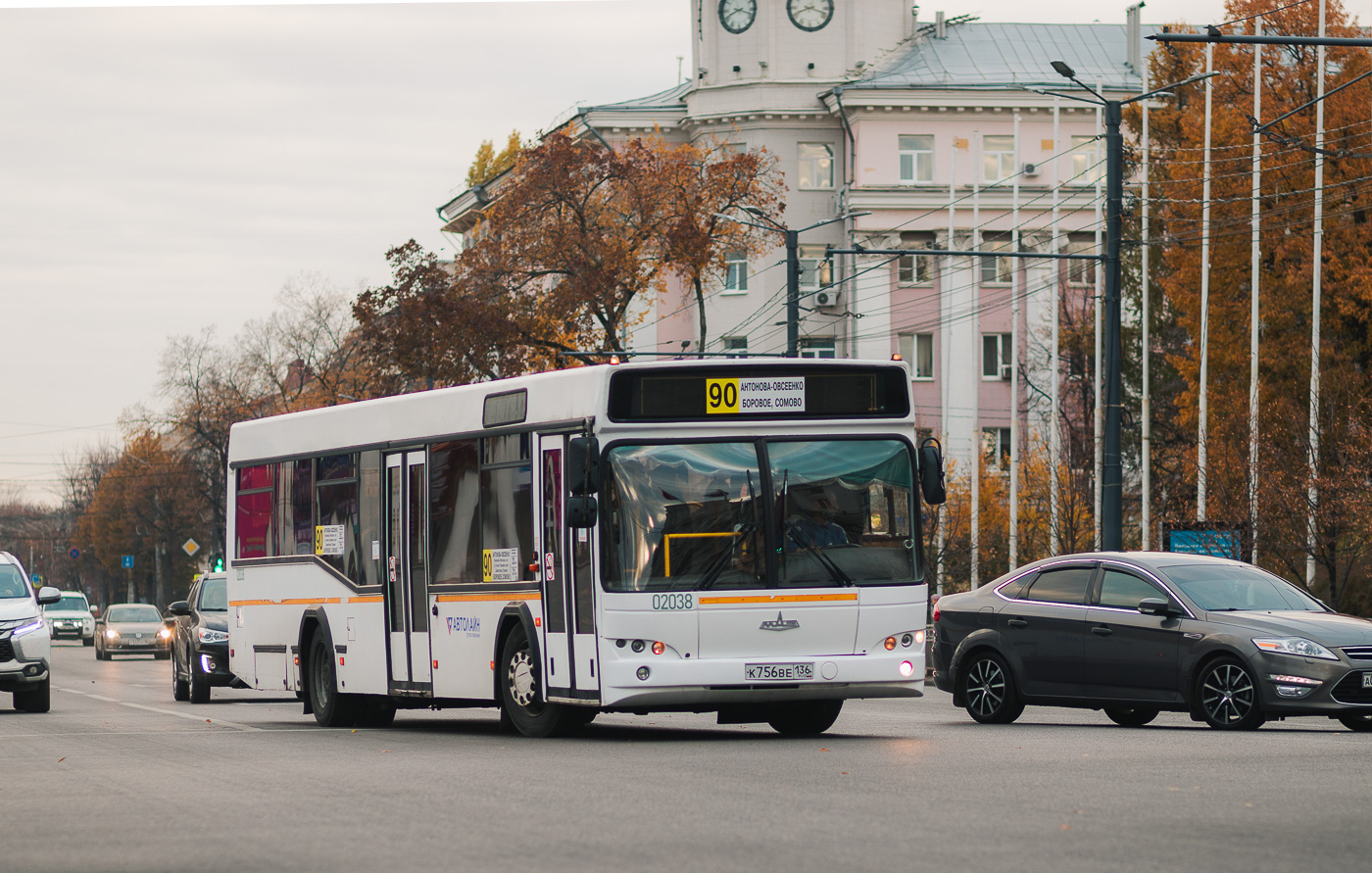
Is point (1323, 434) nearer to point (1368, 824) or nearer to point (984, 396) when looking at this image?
point (1368, 824)

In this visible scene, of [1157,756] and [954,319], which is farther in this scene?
[954,319]

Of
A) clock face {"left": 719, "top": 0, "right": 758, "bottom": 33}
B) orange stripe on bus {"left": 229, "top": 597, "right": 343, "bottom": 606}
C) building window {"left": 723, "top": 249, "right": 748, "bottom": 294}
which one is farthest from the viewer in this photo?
building window {"left": 723, "top": 249, "right": 748, "bottom": 294}

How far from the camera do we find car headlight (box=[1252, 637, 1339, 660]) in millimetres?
16281

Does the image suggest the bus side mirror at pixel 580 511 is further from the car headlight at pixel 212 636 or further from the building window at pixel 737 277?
the building window at pixel 737 277

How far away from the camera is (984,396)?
73.5 metres

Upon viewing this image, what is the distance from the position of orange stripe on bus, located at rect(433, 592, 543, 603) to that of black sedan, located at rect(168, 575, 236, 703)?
34.1 ft

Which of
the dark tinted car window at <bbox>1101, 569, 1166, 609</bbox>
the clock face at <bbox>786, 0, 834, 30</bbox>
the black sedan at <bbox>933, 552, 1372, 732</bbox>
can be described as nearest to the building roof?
the clock face at <bbox>786, 0, 834, 30</bbox>

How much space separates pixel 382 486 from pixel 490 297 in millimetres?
30264

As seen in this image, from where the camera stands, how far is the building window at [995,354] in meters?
72.9

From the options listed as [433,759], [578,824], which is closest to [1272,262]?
[433,759]

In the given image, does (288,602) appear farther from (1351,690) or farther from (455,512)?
(1351,690)

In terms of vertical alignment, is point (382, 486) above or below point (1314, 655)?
above

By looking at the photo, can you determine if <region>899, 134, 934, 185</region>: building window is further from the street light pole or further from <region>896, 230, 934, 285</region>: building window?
the street light pole

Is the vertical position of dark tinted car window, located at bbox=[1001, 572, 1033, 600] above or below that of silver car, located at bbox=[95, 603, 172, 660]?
above
